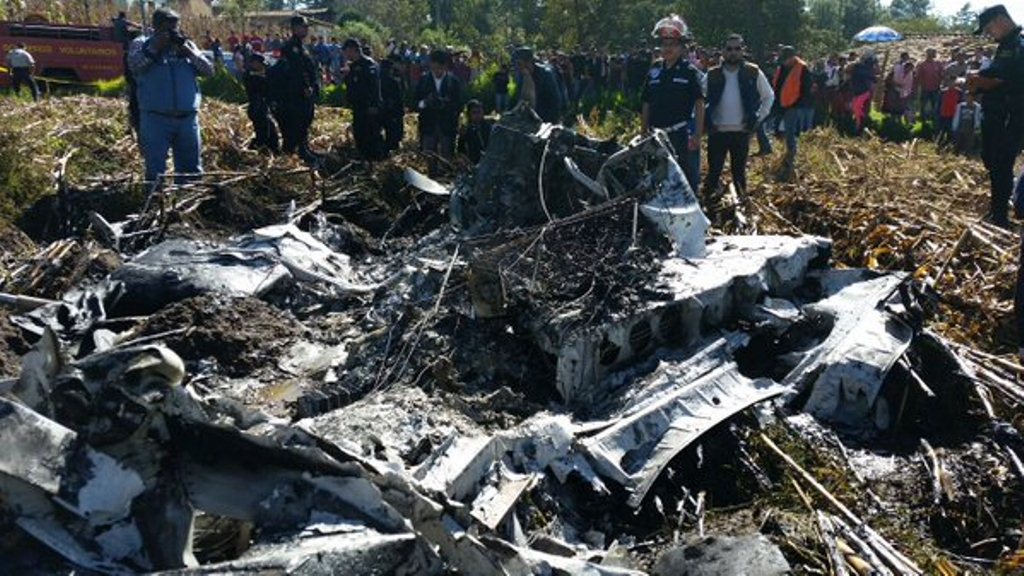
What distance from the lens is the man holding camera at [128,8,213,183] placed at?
7688 mm

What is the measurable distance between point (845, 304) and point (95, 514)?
3881 millimetres

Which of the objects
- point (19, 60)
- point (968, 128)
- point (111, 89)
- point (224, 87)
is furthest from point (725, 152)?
point (19, 60)

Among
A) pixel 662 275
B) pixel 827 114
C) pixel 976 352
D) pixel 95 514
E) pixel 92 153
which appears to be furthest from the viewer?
pixel 827 114

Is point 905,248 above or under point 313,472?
under

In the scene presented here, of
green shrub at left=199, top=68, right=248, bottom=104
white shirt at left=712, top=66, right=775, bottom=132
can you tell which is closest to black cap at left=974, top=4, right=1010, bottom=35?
white shirt at left=712, top=66, right=775, bottom=132

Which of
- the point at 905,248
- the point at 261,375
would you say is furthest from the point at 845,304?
the point at 261,375

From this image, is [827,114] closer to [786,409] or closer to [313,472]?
[786,409]

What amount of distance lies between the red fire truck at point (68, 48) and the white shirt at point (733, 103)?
61.5 feet

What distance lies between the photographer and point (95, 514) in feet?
7.93

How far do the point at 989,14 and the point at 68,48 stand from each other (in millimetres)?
21574

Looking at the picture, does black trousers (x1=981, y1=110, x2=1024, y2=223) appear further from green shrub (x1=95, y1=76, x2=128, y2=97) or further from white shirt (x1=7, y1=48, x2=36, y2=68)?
white shirt (x1=7, y1=48, x2=36, y2=68)

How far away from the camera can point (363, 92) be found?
10.5 m

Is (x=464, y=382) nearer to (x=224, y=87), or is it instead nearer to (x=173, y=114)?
(x=173, y=114)

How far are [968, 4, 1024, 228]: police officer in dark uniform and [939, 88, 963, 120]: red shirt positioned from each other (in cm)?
750
